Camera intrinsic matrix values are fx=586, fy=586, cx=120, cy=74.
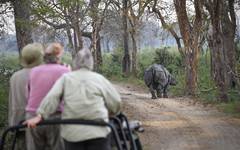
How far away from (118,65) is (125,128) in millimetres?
41416

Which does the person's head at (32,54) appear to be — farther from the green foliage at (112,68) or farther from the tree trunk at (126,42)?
the green foliage at (112,68)

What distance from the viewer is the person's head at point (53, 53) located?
636 cm

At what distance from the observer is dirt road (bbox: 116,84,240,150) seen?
36.8 feet

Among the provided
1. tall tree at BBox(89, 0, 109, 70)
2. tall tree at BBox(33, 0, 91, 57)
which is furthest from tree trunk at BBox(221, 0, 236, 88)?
tall tree at BBox(89, 0, 109, 70)

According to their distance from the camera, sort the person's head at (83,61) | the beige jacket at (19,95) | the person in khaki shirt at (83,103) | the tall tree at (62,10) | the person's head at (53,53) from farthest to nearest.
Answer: the tall tree at (62,10) < the beige jacket at (19,95) < the person's head at (53,53) < the person's head at (83,61) < the person in khaki shirt at (83,103)

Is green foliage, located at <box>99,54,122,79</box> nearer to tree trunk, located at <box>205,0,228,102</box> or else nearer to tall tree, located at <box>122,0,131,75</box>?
tall tree, located at <box>122,0,131,75</box>

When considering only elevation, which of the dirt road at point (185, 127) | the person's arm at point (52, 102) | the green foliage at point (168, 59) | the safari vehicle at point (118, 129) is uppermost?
the person's arm at point (52, 102)

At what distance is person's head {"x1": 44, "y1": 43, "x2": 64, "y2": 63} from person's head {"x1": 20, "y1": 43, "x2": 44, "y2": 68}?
33cm

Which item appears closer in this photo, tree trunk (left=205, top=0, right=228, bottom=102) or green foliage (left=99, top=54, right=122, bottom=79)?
tree trunk (left=205, top=0, right=228, bottom=102)

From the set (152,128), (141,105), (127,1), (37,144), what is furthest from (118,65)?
(37,144)

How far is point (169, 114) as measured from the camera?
15523 mm

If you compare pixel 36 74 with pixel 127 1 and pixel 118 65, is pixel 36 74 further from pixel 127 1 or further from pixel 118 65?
pixel 118 65

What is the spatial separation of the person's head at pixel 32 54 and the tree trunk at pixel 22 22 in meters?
9.77

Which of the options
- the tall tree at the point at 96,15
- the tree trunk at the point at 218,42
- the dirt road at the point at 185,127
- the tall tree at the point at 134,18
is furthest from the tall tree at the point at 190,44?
the tall tree at the point at 134,18
